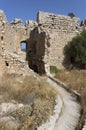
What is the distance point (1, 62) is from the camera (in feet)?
49.3

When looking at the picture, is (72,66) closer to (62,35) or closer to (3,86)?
(62,35)

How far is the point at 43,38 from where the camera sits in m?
22.6

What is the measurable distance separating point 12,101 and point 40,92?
1472mm

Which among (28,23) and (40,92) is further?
(28,23)

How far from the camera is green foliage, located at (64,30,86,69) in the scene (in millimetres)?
22172

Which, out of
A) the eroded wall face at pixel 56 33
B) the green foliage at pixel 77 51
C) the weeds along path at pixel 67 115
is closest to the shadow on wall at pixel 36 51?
the eroded wall face at pixel 56 33

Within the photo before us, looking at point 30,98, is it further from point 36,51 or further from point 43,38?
point 36,51

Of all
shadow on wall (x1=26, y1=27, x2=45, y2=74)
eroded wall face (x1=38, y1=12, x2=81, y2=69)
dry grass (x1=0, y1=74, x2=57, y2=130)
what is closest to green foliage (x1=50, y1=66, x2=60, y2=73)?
eroded wall face (x1=38, y1=12, x2=81, y2=69)

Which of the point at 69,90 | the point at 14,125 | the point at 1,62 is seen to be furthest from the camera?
the point at 1,62

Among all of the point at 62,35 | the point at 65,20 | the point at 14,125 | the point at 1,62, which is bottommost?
the point at 14,125

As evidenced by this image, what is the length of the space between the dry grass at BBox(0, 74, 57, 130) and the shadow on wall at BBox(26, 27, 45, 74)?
28.0 feet

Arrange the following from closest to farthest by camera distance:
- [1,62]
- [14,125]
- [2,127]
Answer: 1. [2,127]
2. [14,125]
3. [1,62]

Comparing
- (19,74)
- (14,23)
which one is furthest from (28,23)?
(19,74)

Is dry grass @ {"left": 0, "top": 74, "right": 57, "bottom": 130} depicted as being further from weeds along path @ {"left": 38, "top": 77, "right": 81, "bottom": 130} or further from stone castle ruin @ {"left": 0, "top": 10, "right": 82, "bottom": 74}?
stone castle ruin @ {"left": 0, "top": 10, "right": 82, "bottom": 74}
